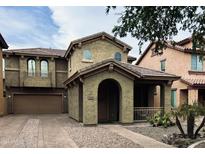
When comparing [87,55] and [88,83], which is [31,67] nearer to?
[87,55]

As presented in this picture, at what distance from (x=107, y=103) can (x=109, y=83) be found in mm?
1535

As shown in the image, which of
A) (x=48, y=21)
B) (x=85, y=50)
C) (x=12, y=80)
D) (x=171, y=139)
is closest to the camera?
(x=171, y=139)

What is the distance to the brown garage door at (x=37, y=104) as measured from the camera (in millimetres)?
27297

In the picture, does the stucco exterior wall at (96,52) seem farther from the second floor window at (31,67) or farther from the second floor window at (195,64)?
the second floor window at (195,64)

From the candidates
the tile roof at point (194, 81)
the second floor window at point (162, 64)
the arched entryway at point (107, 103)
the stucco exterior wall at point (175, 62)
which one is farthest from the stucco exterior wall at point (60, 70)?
the tile roof at point (194, 81)

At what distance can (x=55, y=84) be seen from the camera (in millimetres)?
27922

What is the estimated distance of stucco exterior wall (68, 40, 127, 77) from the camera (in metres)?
22.3

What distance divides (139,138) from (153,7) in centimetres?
572

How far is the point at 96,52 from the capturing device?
75.0 ft

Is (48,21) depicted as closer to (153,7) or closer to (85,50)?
(85,50)

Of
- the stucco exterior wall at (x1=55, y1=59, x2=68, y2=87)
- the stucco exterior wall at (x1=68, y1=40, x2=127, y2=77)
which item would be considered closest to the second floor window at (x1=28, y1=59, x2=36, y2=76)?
the stucco exterior wall at (x1=55, y1=59, x2=68, y2=87)

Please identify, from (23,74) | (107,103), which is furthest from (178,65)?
(23,74)

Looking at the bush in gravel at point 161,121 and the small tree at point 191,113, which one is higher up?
the small tree at point 191,113

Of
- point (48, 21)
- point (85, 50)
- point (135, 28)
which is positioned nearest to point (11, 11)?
point (48, 21)
